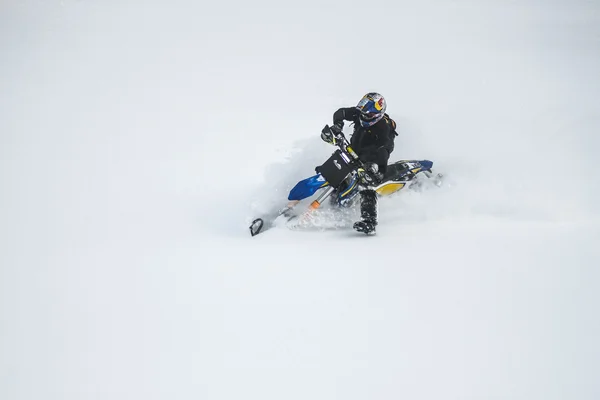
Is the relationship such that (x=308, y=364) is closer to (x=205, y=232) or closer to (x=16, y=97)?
(x=205, y=232)

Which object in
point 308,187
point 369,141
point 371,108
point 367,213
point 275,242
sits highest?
point 371,108

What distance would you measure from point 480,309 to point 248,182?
4798 mm

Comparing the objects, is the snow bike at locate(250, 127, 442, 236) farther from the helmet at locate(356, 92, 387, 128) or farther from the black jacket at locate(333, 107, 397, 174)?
the helmet at locate(356, 92, 387, 128)

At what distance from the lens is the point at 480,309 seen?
3.60 m

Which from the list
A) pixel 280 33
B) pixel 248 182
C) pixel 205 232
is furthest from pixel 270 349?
pixel 280 33

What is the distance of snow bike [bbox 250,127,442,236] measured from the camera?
5.74 m

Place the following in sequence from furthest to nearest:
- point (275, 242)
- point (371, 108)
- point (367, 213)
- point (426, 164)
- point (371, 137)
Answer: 1. point (426, 164)
2. point (371, 137)
3. point (371, 108)
4. point (367, 213)
5. point (275, 242)

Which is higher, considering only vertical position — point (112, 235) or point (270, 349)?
point (112, 235)

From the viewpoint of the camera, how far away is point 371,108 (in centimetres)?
584

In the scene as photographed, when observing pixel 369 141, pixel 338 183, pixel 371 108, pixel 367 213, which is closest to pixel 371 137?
pixel 369 141

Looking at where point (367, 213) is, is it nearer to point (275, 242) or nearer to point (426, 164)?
point (275, 242)

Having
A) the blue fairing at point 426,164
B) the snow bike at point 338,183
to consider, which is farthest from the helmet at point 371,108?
the blue fairing at point 426,164

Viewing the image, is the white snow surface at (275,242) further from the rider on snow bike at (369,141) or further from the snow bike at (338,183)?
the rider on snow bike at (369,141)

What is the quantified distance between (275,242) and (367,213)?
1287 mm
